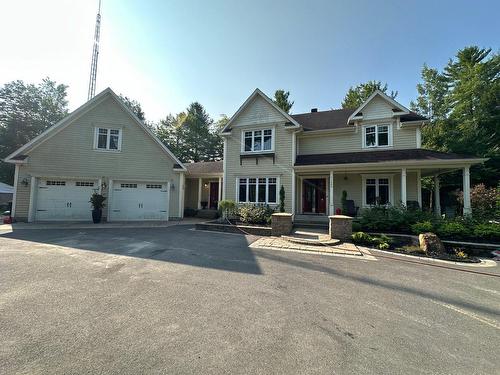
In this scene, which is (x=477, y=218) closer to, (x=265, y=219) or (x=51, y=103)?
(x=265, y=219)

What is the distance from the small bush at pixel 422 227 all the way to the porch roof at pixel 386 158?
11.0ft

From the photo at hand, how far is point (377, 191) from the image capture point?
13.7m

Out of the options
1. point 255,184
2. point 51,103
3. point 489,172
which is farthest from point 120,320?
point 51,103

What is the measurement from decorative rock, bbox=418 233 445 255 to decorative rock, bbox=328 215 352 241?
7.82ft

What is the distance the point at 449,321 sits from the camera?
3.48 metres

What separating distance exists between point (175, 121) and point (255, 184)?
26.4 m

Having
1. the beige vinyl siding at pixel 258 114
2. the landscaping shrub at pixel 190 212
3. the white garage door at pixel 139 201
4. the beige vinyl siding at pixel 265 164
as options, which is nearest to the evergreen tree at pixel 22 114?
the white garage door at pixel 139 201

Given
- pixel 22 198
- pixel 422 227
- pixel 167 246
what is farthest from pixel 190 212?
pixel 422 227

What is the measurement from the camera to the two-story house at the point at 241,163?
13.1 metres

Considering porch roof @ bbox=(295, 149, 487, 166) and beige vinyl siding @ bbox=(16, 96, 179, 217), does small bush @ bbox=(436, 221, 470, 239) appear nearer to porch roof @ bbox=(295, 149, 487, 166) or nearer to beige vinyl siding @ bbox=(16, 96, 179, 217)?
porch roof @ bbox=(295, 149, 487, 166)

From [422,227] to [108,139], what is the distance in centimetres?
1721

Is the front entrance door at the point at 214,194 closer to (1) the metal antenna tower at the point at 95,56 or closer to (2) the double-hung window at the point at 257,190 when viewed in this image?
(2) the double-hung window at the point at 257,190

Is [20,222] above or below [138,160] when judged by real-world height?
below

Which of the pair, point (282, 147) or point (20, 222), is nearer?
point (20, 222)
